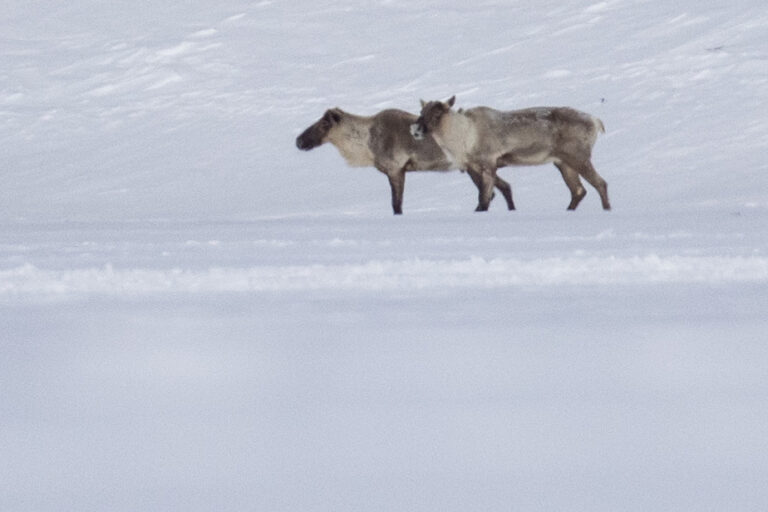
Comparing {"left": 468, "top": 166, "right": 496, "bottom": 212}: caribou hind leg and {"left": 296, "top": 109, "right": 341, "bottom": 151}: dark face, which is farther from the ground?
{"left": 296, "top": 109, "right": 341, "bottom": 151}: dark face

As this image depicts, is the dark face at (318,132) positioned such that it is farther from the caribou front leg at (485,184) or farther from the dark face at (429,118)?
the caribou front leg at (485,184)

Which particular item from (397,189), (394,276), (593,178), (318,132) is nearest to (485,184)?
(593,178)

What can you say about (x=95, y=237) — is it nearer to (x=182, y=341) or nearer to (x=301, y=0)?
(x=182, y=341)

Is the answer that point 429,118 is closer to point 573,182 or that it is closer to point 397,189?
point 397,189

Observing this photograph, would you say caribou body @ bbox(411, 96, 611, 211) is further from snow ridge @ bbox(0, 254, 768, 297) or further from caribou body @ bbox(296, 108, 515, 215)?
snow ridge @ bbox(0, 254, 768, 297)

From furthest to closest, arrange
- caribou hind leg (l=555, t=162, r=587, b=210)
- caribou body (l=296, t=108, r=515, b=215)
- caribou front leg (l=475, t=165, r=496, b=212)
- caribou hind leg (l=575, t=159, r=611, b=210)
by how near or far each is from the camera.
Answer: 1. caribou body (l=296, t=108, r=515, b=215)
2. caribou hind leg (l=555, t=162, r=587, b=210)
3. caribou hind leg (l=575, t=159, r=611, b=210)
4. caribou front leg (l=475, t=165, r=496, b=212)

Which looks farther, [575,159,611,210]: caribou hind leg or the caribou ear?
the caribou ear

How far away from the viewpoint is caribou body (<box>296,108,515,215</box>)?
12281 mm

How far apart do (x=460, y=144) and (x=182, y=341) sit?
7.31 metres

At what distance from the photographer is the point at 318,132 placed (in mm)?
A: 13047

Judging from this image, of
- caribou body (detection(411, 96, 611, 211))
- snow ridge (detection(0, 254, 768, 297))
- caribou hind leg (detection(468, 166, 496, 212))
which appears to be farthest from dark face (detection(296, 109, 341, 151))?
snow ridge (detection(0, 254, 768, 297))

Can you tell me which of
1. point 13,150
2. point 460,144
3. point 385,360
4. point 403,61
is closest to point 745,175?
point 460,144

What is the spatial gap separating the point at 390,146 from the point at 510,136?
106 cm

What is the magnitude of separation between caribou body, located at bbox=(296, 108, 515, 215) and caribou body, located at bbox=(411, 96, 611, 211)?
0.21 m
